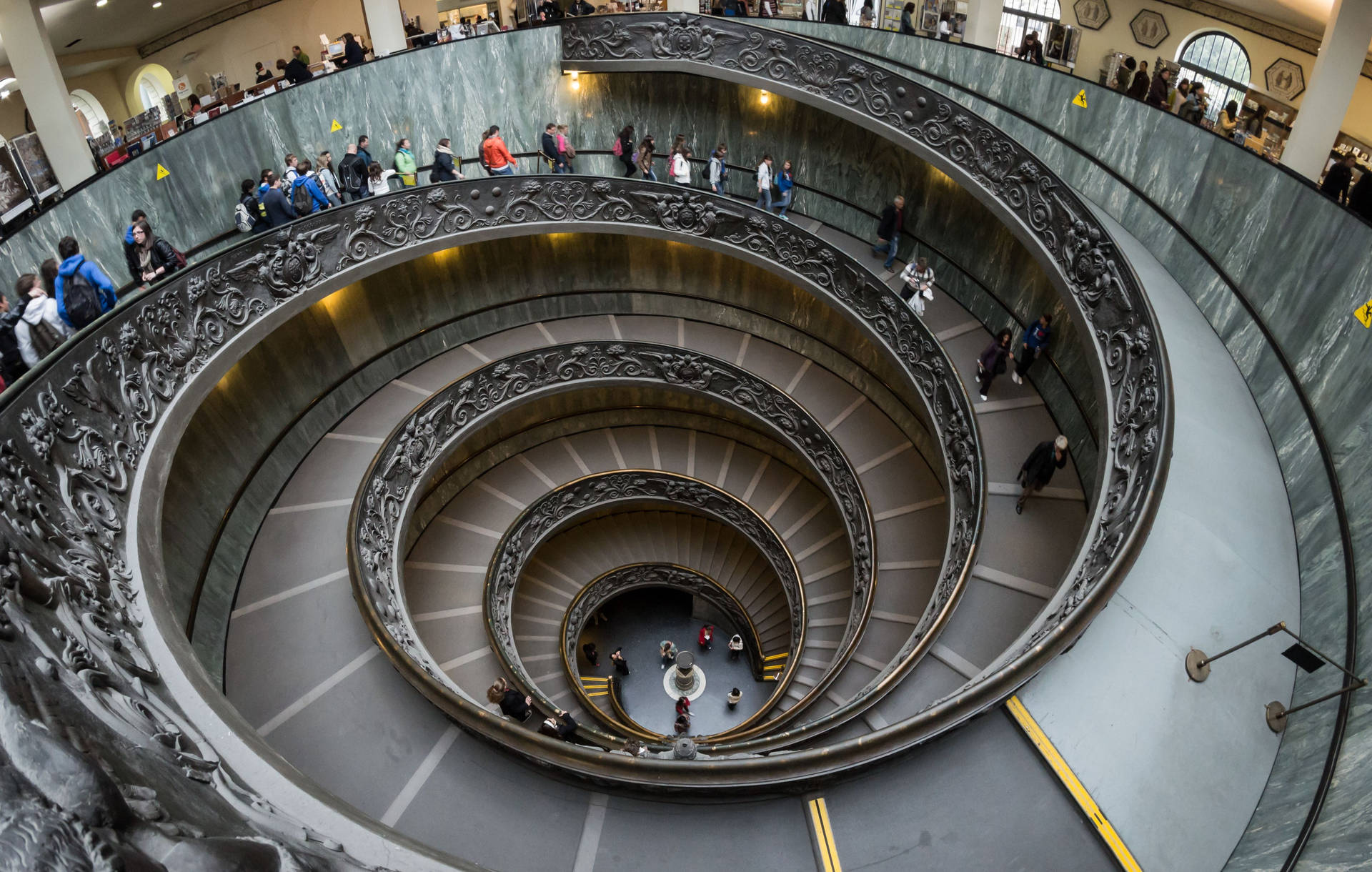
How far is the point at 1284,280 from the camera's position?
838cm

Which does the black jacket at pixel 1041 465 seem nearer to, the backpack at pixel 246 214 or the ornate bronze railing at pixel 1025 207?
the ornate bronze railing at pixel 1025 207

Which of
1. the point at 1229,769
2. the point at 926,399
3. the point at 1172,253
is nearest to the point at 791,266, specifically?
the point at 926,399

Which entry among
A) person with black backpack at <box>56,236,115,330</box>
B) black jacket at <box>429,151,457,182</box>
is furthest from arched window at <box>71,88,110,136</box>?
person with black backpack at <box>56,236,115,330</box>

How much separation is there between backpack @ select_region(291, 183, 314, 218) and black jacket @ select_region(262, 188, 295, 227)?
0.83 feet

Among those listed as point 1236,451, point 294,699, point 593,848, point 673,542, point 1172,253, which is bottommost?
point 673,542

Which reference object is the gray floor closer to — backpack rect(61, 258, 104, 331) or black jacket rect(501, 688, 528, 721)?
black jacket rect(501, 688, 528, 721)

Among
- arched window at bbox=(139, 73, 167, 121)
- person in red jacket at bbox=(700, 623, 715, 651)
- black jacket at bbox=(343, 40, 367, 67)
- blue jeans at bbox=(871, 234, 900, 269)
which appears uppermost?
black jacket at bbox=(343, 40, 367, 67)

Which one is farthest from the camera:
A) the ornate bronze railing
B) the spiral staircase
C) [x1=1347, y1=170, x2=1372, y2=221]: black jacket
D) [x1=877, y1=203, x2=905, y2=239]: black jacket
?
[x1=877, y1=203, x2=905, y2=239]: black jacket

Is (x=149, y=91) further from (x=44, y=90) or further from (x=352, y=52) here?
(x=44, y=90)

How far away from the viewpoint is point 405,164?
14.1 m

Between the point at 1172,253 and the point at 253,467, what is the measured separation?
45.8 ft

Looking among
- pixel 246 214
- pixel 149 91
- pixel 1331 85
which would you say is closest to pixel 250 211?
pixel 246 214

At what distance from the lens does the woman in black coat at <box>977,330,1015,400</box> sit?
11.2 meters

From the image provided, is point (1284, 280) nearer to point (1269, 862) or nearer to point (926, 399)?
point (926, 399)
